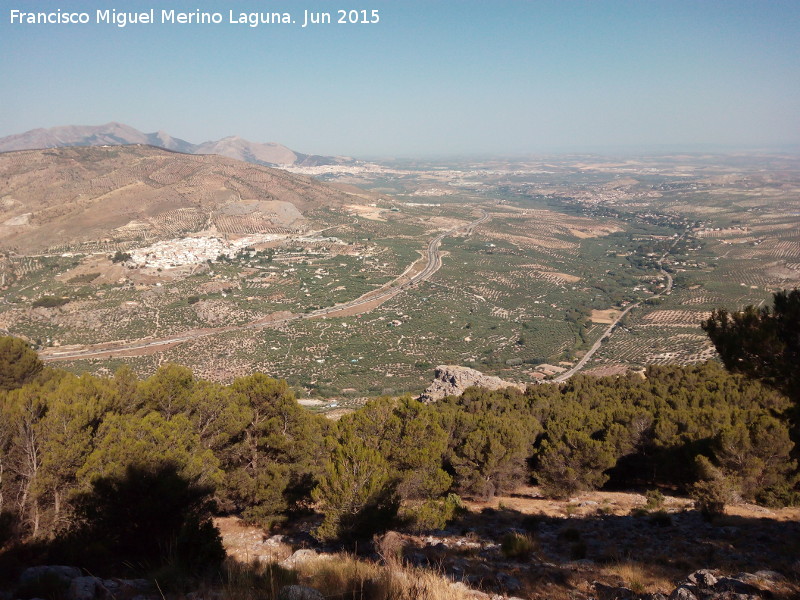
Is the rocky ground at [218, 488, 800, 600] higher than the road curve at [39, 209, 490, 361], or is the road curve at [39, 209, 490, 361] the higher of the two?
the rocky ground at [218, 488, 800, 600]

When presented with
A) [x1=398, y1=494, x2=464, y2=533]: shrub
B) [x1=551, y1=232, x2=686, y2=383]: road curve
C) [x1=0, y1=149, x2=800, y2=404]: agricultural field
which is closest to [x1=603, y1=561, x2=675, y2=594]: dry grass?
[x1=398, y1=494, x2=464, y2=533]: shrub

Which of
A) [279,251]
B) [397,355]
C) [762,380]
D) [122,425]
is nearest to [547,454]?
[762,380]

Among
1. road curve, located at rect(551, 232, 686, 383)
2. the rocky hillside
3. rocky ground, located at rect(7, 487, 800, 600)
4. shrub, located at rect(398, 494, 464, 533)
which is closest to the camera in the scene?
rocky ground, located at rect(7, 487, 800, 600)

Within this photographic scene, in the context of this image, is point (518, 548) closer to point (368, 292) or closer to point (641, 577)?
point (641, 577)

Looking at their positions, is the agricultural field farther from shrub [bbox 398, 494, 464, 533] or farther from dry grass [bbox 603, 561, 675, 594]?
dry grass [bbox 603, 561, 675, 594]

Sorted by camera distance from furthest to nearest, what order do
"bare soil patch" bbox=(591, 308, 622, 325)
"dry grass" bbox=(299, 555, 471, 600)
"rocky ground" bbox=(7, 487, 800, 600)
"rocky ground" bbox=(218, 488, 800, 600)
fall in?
"bare soil patch" bbox=(591, 308, 622, 325), "rocky ground" bbox=(218, 488, 800, 600), "rocky ground" bbox=(7, 487, 800, 600), "dry grass" bbox=(299, 555, 471, 600)

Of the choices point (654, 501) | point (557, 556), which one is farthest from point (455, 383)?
point (557, 556)
